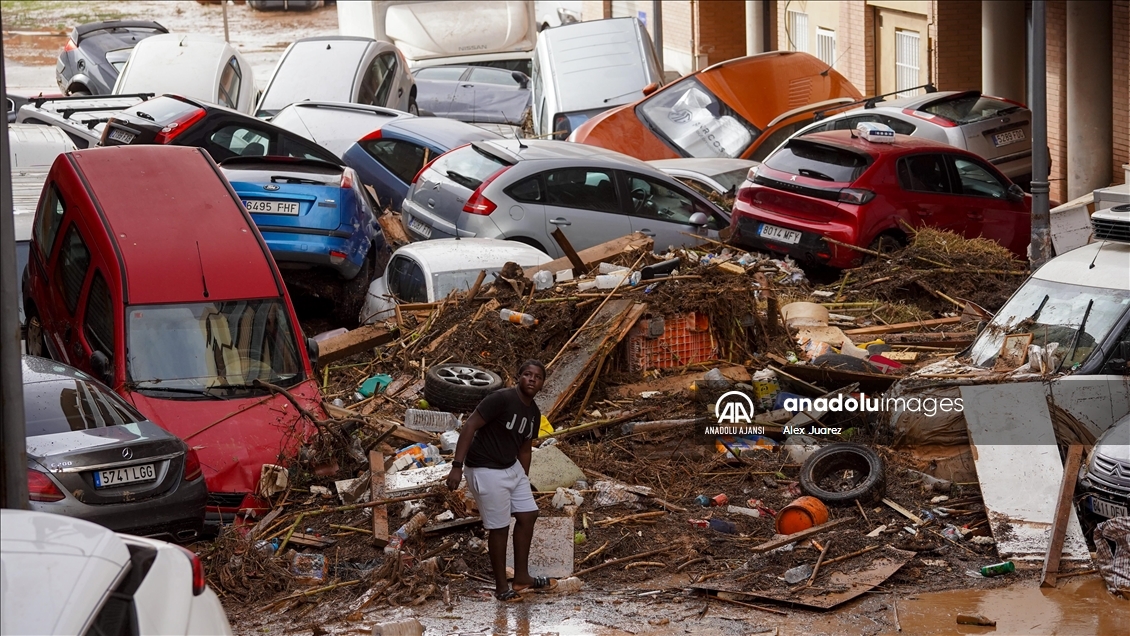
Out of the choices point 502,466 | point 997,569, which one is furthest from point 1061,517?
point 502,466

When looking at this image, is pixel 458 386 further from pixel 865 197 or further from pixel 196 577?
pixel 865 197

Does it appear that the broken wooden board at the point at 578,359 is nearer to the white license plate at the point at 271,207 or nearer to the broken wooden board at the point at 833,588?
the broken wooden board at the point at 833,588

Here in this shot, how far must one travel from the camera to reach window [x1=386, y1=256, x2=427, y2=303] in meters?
12.9

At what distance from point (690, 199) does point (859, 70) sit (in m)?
12.8

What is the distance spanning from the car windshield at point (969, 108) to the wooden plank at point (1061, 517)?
10.6m

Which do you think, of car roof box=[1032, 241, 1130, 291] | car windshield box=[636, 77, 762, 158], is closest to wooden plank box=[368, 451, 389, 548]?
car roof box=[1032, 241, 1130, 291]

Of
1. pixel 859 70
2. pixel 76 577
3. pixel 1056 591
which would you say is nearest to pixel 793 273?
pixel 1056 591

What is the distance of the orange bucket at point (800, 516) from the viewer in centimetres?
858

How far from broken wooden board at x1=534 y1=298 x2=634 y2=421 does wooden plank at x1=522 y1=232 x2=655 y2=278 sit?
5.13ft

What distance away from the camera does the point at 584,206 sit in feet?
49.7

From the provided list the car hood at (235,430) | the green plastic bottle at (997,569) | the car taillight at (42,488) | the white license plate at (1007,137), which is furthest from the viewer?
the white license plate at (1007,137)

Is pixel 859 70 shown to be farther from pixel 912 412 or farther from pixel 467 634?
pixel 467 634

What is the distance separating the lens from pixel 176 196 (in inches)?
435

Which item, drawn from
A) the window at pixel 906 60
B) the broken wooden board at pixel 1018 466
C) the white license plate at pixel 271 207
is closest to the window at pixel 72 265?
the white license plate at pixel 271 207
